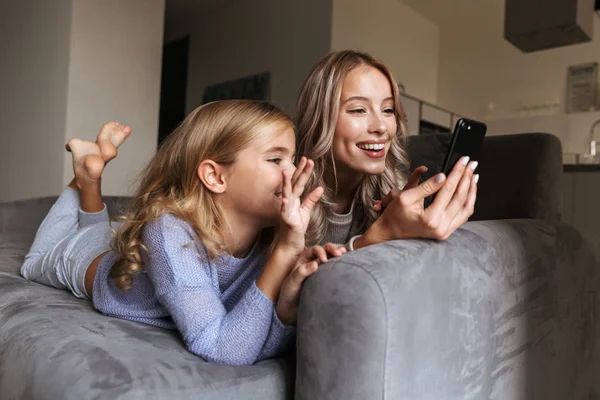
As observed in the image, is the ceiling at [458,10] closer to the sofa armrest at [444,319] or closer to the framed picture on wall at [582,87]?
the framed picture on wall at [582,87]

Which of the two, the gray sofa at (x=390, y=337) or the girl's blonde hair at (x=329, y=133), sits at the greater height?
the girl's blonde hair at (x=329, y=133)

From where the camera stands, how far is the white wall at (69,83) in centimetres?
288

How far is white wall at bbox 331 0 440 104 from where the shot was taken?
14.9 ft

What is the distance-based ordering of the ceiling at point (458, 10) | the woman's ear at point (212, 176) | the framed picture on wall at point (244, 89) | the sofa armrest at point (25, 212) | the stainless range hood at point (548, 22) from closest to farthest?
1. the woman's ear at point (212, 176)
2. the sofa armrest at point (25, 212)
3. the stainless range hood at point (548, 22)
4. the framed picture on wall at point (244, 89)
5. the ceiling at point (458, 10)

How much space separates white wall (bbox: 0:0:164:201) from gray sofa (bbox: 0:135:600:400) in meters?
2.01

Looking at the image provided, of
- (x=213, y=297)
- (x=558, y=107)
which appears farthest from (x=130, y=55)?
(x=558, y=107)

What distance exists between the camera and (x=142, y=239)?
0.91 m

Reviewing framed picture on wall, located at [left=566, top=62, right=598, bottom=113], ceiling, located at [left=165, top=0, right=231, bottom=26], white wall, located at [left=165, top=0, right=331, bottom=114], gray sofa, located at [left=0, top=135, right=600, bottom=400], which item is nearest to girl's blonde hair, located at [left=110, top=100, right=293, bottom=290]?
gray sofa, located at [left=0, top=135, right=600, bottom=400]

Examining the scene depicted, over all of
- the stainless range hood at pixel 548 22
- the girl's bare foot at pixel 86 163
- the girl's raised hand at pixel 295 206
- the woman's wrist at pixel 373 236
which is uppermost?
the stainless range hood at pixel 548 22

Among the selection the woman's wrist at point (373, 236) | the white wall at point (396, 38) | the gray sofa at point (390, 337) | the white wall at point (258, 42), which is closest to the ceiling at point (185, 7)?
the white wall at point (258, 42)

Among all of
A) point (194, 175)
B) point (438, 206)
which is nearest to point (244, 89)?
point (194, 175)

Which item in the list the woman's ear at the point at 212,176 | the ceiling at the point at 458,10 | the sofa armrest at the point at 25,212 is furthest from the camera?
the ceiling at the point at 458,10

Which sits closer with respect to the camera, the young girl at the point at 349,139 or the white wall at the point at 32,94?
the young girl at the point at 349,139

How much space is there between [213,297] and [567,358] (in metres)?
0.70
